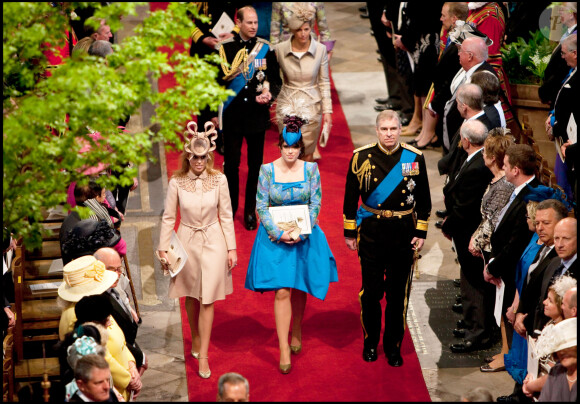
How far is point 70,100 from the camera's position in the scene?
217 inches

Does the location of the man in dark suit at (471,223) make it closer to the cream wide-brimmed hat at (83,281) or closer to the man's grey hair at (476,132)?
the man's grey hair at (476,132)

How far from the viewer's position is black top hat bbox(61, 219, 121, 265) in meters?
7.14

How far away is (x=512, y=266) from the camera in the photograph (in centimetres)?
732

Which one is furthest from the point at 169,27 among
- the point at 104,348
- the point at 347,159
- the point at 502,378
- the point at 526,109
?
the point at 347,159

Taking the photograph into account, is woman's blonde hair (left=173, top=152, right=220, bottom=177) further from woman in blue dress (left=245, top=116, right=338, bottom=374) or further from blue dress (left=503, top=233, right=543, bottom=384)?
blue dress (left=503, top=233, right=543, bottom=384)

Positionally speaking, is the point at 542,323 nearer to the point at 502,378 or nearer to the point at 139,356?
the point at 502,378

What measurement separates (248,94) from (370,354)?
10.1 feet

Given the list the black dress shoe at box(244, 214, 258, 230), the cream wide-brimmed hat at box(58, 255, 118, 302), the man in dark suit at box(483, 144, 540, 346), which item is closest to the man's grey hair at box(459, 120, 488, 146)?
the man in dark suit at box(483, 144, 540, 346)

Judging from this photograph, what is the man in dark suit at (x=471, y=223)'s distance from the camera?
26.0 feet

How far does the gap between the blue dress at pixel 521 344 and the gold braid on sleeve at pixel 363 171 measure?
4.40 ft

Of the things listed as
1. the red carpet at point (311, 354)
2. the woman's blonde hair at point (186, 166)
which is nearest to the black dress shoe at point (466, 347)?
the red carpet at point (311, 354)

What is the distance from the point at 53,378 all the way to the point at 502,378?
3.55 metres

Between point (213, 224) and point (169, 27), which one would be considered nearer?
point (169, 27)

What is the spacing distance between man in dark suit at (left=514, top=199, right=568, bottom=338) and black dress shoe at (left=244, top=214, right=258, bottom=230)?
377 centimetres
